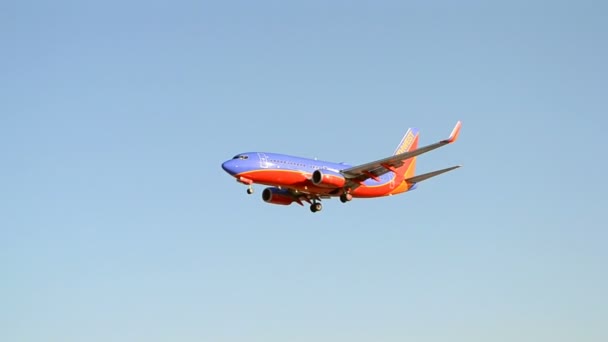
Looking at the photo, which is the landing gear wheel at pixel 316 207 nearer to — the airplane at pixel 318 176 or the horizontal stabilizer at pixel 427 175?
the airplane at pixel 318 176

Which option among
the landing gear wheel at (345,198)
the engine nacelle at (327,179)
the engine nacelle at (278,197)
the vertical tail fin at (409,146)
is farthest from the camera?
the vertical tail fin at (409,146)

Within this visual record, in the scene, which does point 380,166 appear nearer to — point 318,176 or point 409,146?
point 318,176

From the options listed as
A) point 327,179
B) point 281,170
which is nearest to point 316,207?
point 327,179

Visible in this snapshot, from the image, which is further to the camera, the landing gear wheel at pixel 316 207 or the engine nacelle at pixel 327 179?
the landing gear wheel at pixel 316 207

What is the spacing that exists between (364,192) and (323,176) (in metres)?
7.78

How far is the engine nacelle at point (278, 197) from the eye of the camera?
92.9m

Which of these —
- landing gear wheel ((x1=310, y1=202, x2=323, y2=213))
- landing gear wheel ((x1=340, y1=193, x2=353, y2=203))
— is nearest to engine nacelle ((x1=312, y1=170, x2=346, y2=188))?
landing gear wheel ((x1=340, y1=193, x2=353, y2=203))

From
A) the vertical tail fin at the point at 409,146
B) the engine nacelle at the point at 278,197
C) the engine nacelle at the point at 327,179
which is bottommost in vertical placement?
the engine nacelle at the point at 327,179

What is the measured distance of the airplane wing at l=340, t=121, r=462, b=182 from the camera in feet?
275

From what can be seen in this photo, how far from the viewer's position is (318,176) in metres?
86.4

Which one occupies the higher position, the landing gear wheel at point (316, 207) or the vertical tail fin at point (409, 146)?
the vertical tail fin at point (409, 146)

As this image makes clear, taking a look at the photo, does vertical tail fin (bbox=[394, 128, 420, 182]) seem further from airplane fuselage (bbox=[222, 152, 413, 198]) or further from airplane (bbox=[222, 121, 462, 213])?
airplane fuselage (bbox=[222, 152, 413, 198])

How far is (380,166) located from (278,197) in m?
10.6

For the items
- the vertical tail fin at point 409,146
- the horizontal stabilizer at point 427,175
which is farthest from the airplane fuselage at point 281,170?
the vertical tail fin at point 409,146
